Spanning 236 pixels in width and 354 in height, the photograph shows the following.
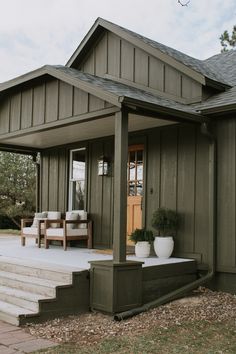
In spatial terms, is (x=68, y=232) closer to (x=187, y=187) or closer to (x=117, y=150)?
(x=187, y=187)

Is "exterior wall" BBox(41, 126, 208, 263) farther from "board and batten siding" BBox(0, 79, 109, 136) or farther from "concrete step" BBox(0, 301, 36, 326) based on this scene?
"concrete step" BBox(0, 301, 36, 326)

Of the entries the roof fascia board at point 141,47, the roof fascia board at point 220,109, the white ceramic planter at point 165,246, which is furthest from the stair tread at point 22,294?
the roof fascia board at point 141,47

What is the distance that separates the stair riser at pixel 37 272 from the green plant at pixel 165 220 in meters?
2.02

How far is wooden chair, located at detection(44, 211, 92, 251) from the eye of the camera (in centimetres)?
844

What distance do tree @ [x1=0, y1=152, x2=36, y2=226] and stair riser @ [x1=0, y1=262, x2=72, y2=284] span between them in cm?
1243

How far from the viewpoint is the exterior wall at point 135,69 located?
26.2 ft

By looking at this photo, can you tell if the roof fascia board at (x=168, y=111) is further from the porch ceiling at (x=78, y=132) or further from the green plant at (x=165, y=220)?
the green plant at (x=165, y=220)

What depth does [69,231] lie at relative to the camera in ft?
27.9

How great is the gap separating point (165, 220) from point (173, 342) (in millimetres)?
2932

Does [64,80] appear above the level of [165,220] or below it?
above

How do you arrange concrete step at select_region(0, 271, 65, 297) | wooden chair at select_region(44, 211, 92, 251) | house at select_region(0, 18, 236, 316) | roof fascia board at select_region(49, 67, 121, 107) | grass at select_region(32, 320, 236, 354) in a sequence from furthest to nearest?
1. wooden chair at select_region(44, 211, 92, 251)
2. house at select_region(0, 18, 236, 316)
3. roof fascia board at select_region(49, 67, 121, 107)
4. concrete step at select_region(0, 271, 65, 297)
5. grass at select_region(32, 320, 236, 354)

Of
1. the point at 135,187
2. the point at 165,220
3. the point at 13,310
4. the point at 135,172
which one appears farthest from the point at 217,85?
the point at 13,310

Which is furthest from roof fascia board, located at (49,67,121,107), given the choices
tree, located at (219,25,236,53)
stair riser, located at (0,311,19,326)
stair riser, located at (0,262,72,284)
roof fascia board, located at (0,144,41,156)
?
tree, located at (219,25,236,53)

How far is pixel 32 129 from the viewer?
777 cm
